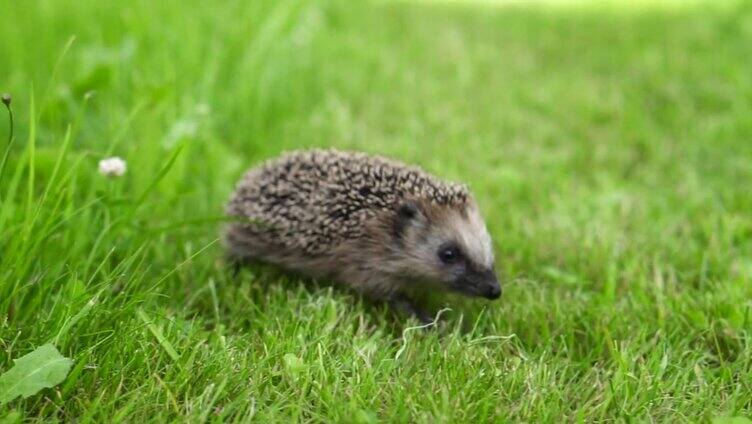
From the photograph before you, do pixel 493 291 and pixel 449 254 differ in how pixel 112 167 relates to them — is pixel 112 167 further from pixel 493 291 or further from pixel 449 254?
pixel 493 291

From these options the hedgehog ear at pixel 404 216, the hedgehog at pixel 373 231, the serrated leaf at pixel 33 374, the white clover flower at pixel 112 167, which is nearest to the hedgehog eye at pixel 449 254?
the hedgehog at pixel 373 231

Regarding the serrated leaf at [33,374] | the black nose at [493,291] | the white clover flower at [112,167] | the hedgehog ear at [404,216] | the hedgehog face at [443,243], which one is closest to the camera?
the serrated leaf at [33,374]

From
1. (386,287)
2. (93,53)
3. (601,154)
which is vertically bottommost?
(386,287)

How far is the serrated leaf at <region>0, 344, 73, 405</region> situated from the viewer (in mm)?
2777

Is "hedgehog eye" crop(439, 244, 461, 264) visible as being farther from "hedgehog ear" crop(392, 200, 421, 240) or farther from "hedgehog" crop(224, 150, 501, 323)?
"hedgehog ear" crop(392, 200, 421, 240)

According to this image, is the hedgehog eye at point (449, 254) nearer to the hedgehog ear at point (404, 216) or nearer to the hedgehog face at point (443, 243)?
the hedgehog face at point (443, 243)

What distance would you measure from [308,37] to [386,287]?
468 cm

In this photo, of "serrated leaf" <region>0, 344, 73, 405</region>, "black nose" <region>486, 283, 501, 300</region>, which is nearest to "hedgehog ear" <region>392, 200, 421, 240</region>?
"black nose" <region>486, 283, 501, 300</region>

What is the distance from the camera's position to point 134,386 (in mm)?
3029

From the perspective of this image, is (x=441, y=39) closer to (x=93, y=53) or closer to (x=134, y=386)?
(x=93, y=53)

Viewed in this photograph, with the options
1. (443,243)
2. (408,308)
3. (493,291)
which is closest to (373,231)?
(443,243)

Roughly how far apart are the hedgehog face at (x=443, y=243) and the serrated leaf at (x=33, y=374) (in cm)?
209

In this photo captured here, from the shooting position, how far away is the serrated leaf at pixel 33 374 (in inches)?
109

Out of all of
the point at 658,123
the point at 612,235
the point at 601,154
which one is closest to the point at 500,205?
Answer: the point at 612,235
